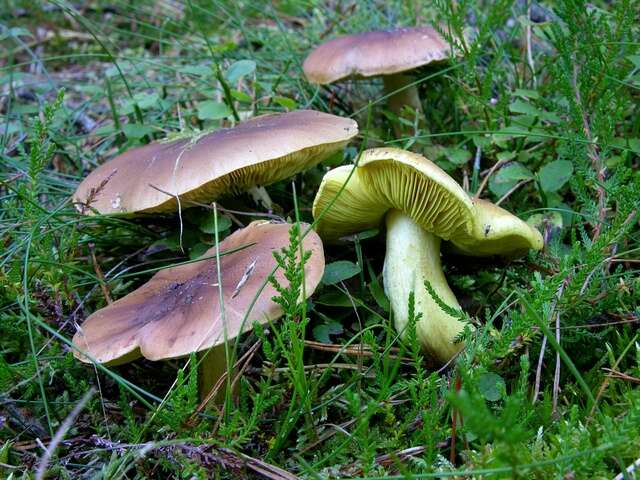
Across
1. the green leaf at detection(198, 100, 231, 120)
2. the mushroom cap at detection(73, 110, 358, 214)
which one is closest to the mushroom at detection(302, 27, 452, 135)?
the green leaf at detection(198, 100, 231, 120)

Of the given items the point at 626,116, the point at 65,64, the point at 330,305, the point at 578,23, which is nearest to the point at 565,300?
the point at 330,305

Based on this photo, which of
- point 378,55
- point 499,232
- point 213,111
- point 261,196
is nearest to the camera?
point 499,232

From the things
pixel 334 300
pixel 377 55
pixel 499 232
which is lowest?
pixel 334 300

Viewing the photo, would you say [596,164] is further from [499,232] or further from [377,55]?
[377,55]

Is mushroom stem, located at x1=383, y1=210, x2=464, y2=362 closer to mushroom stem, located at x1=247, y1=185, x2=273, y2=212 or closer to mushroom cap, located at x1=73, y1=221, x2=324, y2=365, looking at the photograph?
mushroom cap, located at x1=73, y1=221, x2=324, y2=365

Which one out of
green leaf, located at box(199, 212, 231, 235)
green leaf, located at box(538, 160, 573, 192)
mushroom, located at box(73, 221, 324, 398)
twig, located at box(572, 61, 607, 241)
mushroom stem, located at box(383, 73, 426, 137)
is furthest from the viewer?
mushroom stem, located at box(383, 73, 426, 137)

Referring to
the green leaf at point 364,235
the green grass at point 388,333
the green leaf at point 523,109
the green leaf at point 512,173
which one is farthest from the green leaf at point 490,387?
the green leaf at point 523,109

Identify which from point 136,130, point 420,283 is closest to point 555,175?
point 420,283

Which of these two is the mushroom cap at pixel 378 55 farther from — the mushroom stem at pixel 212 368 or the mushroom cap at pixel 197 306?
the mushroom stem at pixel 212 368
